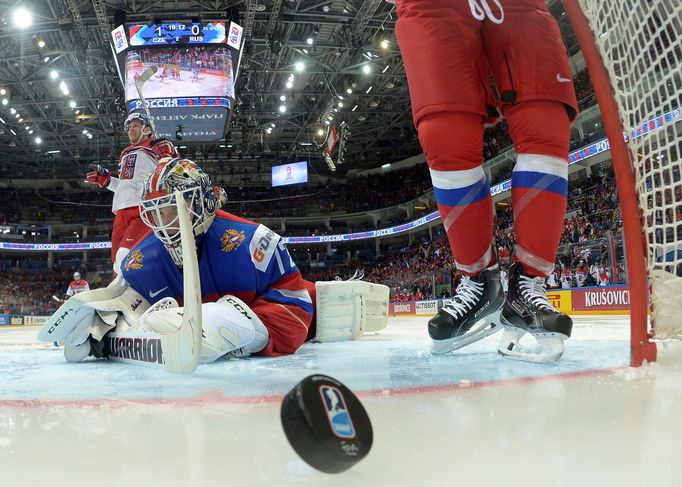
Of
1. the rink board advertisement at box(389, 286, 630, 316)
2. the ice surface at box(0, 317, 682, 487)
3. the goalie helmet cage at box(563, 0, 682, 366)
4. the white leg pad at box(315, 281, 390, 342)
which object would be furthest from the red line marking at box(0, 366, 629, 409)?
the rink board advertisement at box(389, 286, 630, 316)

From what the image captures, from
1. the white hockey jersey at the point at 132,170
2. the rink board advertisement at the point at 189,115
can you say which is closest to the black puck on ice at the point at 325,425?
the white hockey jersey at the point at 132,170

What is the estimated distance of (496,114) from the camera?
142 centimetres

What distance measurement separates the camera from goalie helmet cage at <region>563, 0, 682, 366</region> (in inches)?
43.5

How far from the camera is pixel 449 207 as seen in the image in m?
1.40

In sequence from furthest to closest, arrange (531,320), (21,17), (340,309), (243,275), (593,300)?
(21,17)
(593,300)
(340,309)
(243,275)
(531,320)

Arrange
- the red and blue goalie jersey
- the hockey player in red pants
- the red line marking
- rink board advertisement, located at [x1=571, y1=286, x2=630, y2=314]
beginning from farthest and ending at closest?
rink board advertisement, located at [x1=571, y1=286, x2=630, y2=314] < the red and blue goalie jersey < the hockey player in red pants < the red line marking

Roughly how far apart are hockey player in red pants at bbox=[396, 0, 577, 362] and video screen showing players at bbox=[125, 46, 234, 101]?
8.18 metres

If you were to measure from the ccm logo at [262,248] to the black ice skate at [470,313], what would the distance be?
620 mm

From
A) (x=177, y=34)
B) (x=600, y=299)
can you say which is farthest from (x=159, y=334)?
(x=177, y=34)

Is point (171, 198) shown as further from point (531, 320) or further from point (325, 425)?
point (325, 425)

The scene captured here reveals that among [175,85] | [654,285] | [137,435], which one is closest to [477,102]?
[654,285]

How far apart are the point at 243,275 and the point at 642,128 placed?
46.4 inches

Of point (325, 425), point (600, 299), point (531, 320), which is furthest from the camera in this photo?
point (600, 299)

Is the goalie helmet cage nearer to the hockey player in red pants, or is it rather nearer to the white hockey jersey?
the hockey player in red pants
